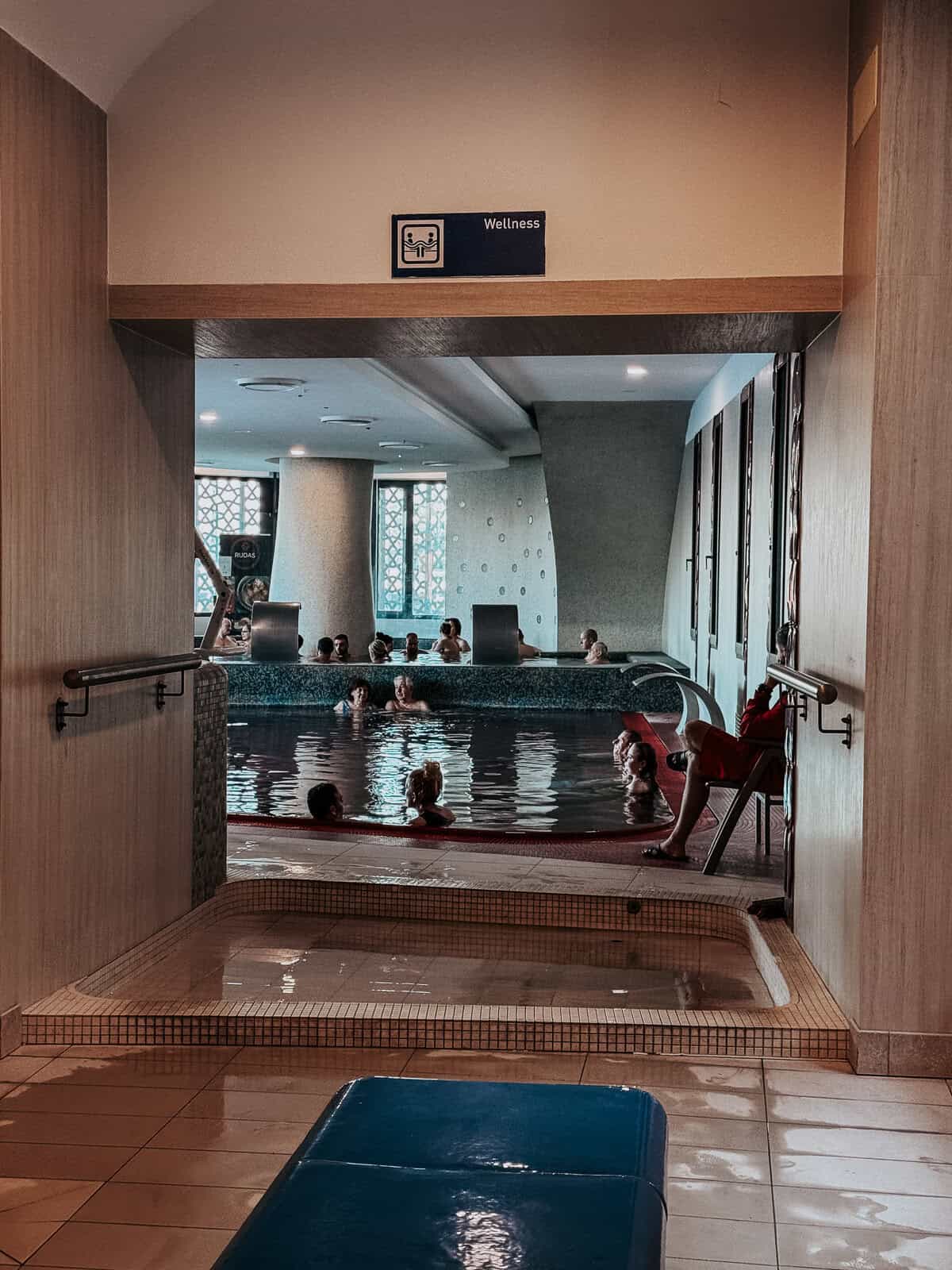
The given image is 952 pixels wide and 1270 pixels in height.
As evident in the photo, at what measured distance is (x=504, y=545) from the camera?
82.5 ft

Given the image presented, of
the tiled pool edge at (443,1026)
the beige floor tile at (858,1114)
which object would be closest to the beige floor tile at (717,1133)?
the beige floor tile at (858,1114)

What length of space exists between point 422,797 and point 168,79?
15.8 feet

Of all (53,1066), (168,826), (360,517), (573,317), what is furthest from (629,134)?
(360,517)

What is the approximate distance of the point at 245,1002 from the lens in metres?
4.17

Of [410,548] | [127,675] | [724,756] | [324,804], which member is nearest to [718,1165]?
[127,675]

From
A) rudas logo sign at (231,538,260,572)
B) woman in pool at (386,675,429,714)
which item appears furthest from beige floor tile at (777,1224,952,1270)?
rudas logo sign at (231,538,260,572)

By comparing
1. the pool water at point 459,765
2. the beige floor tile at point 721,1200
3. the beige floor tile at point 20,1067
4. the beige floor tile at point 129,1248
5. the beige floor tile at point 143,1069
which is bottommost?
the pool water at point 459,765

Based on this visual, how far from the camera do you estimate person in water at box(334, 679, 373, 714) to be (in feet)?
51.5

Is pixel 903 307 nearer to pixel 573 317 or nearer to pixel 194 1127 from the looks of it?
pixel 573 317

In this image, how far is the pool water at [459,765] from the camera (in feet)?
27.8

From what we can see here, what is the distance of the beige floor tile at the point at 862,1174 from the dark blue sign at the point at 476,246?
2.78 meters

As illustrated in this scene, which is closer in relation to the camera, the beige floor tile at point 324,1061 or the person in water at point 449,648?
the beige floor tile at point 324,1061

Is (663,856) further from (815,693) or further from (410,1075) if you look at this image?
(410,1075)

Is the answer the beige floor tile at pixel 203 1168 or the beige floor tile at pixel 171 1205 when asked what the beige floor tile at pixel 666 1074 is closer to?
the beige floor tile at pixel 203 1168
